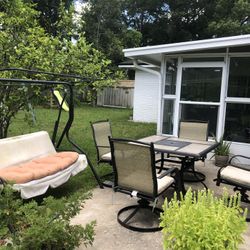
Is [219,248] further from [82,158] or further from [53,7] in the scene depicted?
[53,7]

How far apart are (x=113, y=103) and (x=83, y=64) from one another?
13.5 meters

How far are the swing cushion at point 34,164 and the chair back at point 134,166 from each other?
0.94 metres

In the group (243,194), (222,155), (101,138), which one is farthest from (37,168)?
(222,155)

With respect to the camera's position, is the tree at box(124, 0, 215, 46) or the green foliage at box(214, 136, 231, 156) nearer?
the green foliage at box(214, 136, 231, 156)

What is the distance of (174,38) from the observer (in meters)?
25.5

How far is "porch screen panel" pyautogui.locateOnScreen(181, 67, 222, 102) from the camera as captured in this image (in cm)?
680

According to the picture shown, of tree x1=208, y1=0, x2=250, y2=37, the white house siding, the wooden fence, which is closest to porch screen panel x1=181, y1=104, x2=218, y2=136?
the white house siding

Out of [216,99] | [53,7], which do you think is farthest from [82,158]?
[53,7]

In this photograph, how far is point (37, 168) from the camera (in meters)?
4.12

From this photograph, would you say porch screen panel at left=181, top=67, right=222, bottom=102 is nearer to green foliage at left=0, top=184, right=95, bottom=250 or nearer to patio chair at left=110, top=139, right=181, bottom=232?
patio chair at left=110, top=139, right=181, bottom=232

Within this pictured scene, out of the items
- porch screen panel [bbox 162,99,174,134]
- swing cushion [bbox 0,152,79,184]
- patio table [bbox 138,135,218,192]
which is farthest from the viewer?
porch screen panel [bbox 162,99,174,134]

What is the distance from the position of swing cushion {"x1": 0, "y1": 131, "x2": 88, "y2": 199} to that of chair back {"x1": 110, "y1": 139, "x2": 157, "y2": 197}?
0.94 meters

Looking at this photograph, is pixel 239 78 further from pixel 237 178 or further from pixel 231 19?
pixel 231 19

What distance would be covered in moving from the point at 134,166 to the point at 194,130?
2.77 meters
